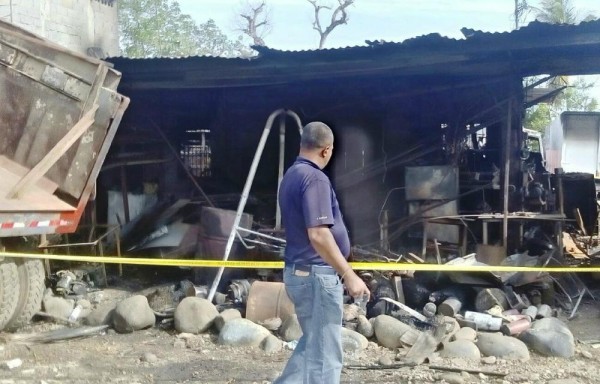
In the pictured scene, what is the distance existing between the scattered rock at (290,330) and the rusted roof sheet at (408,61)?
11.6 ft

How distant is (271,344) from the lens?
6102 millimetres

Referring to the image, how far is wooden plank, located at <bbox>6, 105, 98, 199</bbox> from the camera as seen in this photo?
6045 millimetres

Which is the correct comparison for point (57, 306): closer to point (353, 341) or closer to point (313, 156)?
point (353, 341)

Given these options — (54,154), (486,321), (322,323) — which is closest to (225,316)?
(54,154)

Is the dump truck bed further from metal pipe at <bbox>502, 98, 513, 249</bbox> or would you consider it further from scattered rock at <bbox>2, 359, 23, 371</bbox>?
metal pipe at <bbox>502, 98, 513, 249</bbox>

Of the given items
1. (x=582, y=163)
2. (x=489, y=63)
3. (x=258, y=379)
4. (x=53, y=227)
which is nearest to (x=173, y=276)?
(x=53, y=227)

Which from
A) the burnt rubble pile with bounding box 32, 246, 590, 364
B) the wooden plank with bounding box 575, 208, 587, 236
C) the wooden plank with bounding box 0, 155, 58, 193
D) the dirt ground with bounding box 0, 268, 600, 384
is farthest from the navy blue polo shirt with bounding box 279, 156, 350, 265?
the wooden plank with bounding box 575, 208, 587, 236

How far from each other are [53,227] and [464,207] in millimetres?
5753

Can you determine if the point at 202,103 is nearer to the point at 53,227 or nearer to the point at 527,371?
the point at 53,227

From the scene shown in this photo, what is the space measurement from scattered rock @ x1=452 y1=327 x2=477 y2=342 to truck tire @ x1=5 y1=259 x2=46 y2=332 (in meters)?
4.02

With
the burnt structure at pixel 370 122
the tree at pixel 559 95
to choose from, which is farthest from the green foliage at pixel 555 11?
the burnt structure at pixel 370 122

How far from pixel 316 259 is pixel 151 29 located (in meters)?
29.0

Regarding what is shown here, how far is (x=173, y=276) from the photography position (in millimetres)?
9148

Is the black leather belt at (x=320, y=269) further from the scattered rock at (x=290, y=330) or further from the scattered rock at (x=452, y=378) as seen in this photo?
the scattered rock at (x=290, y=330)
